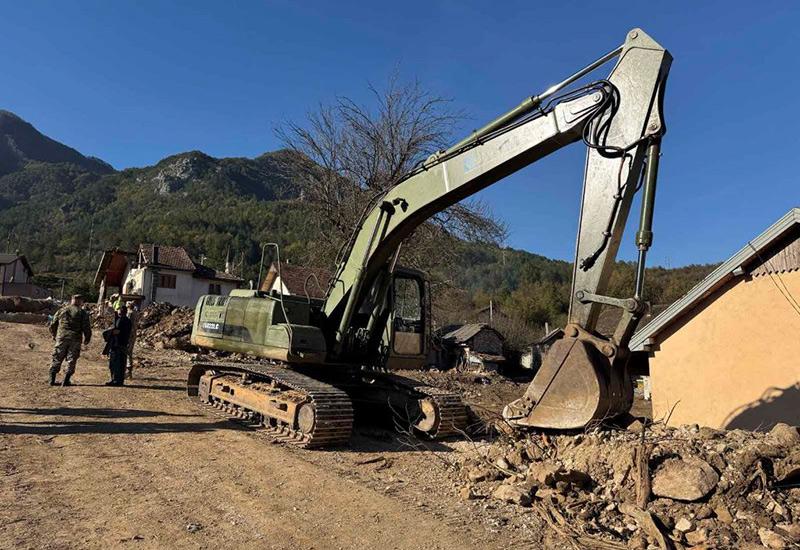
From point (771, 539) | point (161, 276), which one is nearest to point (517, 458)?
point (771, 539)

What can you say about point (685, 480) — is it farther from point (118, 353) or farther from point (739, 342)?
point (118, 353)

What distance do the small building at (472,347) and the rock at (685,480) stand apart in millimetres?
30661

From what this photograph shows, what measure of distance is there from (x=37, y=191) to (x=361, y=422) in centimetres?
17258

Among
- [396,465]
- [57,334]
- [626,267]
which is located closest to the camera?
[396,465]

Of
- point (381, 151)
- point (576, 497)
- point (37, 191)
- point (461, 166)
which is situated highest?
point (37, 191)

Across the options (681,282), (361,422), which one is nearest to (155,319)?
(361,422)

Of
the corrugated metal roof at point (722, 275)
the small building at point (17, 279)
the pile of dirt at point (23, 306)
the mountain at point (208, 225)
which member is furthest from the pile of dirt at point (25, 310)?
the corrugated metal roof at point (722, 275)

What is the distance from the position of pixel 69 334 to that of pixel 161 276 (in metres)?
34.1

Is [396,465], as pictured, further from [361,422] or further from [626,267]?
[626,267]

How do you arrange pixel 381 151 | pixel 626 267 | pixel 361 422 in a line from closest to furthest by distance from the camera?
pixel 361 422 → pixel 381 151 → pixel 626 267

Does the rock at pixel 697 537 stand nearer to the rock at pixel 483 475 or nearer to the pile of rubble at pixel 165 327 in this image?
the rock at pixel 483 475

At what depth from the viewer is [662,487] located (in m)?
4.71

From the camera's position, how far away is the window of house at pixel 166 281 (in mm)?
42691

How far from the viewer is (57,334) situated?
1070 centimetres
